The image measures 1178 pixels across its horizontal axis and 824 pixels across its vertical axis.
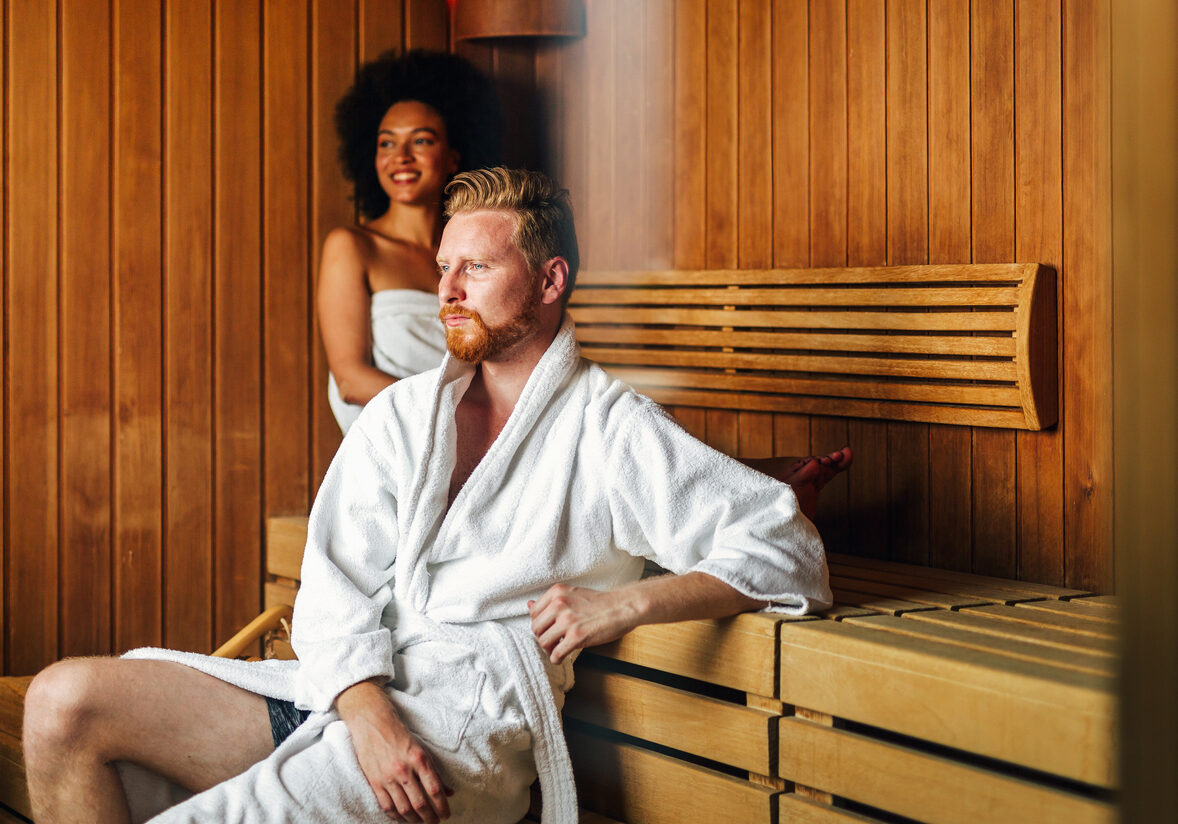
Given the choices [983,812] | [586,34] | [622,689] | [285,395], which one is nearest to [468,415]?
[622,689]

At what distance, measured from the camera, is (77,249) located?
251 centimetres

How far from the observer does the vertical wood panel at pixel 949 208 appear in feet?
7.37

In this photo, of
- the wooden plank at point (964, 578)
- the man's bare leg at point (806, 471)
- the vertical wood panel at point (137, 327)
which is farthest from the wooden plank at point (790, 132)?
the vertical wood panel at point (137, 327)

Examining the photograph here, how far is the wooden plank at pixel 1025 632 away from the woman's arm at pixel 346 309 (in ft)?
4.54

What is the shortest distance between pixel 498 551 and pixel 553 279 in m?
0.42

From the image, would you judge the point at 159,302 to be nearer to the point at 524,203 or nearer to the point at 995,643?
the point at 524,203

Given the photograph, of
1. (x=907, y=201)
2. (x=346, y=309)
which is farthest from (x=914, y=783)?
(x=346, y=309)

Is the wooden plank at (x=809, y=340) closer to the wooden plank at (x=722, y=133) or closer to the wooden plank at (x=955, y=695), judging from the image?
the wooden plank at (x=722, y=133)

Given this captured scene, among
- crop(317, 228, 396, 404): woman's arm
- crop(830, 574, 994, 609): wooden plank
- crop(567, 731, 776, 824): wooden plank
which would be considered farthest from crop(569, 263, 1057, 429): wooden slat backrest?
crop(567, 731, 776, 824): wooden plank

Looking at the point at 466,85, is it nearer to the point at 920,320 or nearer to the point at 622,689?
the point at 920,320

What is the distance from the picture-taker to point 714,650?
1.68m

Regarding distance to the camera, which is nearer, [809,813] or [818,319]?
[809,813]

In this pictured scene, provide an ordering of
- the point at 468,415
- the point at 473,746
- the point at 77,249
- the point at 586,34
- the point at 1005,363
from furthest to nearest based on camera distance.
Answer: the point at 586,34 → the point at 77,249 → the point at 1005,363 → the point at 468,415 → the point at 473,746

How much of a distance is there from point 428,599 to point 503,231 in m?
0.55
